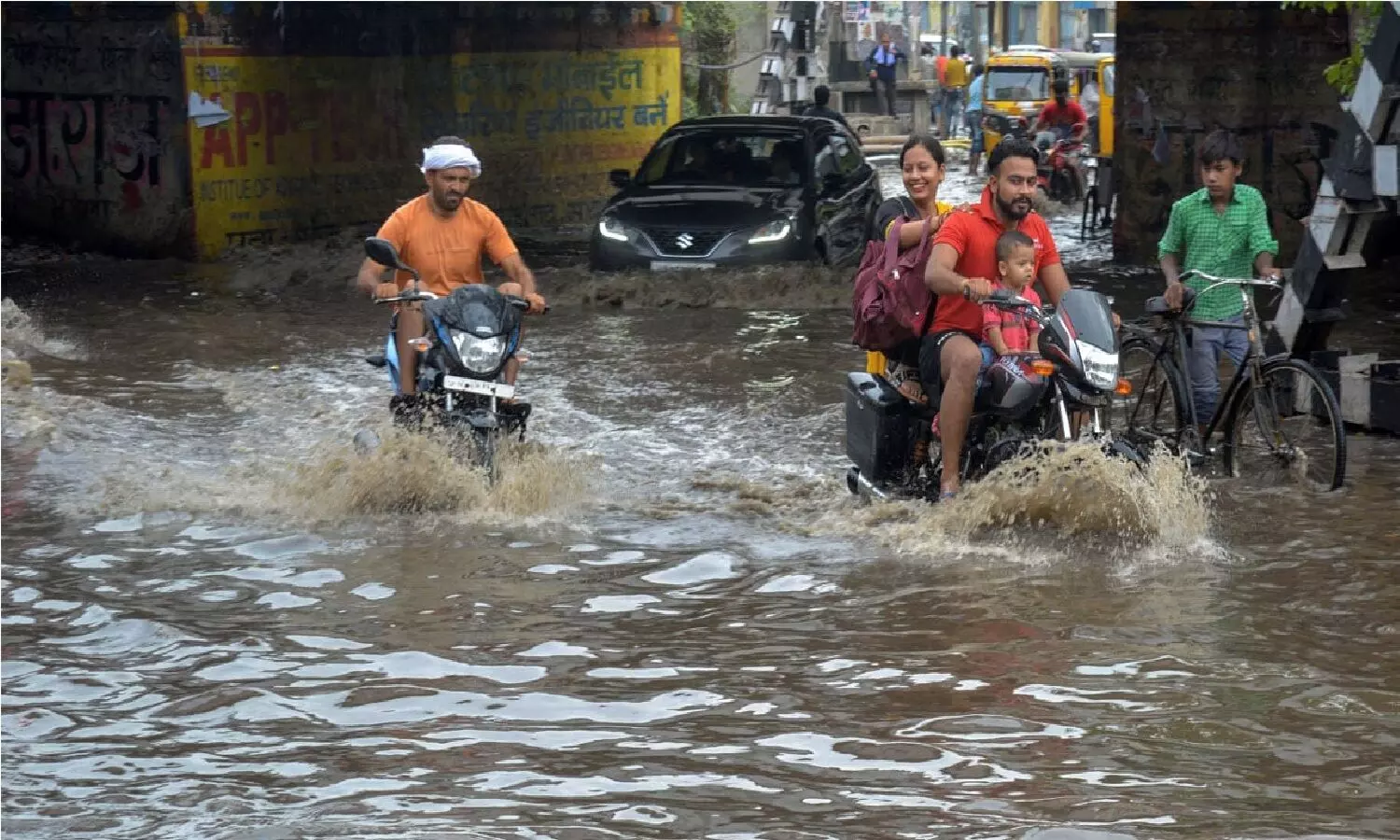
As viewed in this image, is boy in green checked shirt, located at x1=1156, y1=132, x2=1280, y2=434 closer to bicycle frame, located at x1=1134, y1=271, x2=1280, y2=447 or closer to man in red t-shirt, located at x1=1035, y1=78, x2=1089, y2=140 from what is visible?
bicycle frame, located at x1=1134, y1=271, x2=1280, y2=447

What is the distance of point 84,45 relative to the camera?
894 inches

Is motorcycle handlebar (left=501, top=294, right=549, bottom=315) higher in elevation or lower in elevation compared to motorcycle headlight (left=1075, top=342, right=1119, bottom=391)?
higher

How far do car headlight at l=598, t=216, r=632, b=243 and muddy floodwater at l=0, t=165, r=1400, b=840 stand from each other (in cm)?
589

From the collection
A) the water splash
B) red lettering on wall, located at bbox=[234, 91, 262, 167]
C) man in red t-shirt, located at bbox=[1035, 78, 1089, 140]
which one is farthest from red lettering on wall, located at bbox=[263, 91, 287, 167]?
the water splash

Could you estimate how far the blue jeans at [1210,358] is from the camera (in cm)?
1019

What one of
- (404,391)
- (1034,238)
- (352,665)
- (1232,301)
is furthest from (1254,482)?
(352,665)

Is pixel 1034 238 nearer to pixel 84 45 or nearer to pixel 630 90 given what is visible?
pixel 84 45

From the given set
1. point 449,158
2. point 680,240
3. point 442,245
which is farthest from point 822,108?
point 449,158

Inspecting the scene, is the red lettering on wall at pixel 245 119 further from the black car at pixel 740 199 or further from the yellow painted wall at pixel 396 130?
the black car at pixel 740 199

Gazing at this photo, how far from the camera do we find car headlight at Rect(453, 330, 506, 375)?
30.2 ft

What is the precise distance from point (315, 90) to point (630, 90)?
31.0ft

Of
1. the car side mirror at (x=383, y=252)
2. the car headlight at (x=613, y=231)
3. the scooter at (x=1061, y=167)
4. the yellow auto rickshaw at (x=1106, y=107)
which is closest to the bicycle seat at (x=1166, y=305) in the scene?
the car side mirror at (x=383, y=252)

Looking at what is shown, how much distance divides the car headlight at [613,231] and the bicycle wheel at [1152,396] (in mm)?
7810

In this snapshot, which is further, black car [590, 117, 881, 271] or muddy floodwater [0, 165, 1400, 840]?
black car [590, 117, 881, 271]
